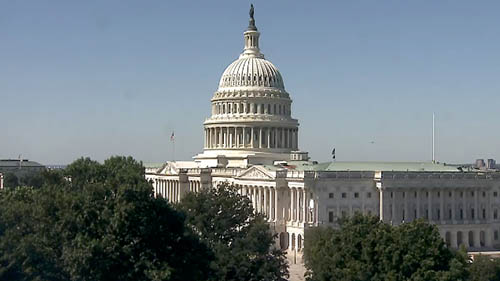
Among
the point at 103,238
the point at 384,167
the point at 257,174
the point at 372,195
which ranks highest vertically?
the point at 384,167

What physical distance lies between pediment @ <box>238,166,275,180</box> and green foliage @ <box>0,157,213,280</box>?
69254mm

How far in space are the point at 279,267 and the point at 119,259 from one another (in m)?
19.8

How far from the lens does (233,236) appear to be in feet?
327

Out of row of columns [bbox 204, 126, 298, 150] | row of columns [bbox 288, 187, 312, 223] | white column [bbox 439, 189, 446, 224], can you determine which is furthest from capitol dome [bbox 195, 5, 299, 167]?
white column [bbox 439, 189, 446, 224]

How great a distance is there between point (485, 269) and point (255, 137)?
3956 inches

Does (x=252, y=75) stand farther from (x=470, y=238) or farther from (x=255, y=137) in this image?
(x=470, y=238)

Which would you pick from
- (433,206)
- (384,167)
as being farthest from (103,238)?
(384,167)

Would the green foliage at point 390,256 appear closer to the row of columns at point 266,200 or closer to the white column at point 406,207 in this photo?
the white column at point 406,207

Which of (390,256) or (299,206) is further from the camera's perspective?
(299,206)

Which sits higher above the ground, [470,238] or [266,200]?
[266,200]

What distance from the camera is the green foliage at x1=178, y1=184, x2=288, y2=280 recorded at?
88.2m

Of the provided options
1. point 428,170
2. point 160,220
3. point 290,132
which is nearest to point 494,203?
point 428,170

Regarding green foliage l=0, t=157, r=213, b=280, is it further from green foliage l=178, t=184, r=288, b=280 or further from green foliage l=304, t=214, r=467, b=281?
green foliage l=304, t=214, r=467, b=281

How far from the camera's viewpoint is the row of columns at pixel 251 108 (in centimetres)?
19238
